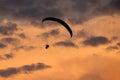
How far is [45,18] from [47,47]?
20.4 feet

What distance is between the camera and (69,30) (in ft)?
196

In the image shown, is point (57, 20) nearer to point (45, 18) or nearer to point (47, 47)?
point (45, 18)

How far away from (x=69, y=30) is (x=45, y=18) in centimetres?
562

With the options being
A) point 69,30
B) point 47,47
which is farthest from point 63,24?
point 47,47

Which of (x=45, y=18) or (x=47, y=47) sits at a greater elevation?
(x=45, y=18)

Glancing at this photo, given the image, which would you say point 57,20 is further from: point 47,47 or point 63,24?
point 47,47

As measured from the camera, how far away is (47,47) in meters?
60.6

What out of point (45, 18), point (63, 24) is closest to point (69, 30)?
point (63, 24)

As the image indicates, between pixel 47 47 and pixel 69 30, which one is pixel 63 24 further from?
pixel 47 47

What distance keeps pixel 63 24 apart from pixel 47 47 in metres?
5.96

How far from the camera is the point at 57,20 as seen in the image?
194 ft

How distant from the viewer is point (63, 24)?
60.5 m

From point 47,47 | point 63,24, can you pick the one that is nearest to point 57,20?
point 63,24

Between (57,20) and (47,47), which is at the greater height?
(57,20)
